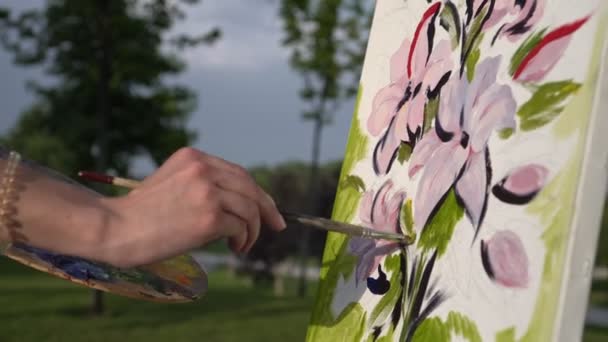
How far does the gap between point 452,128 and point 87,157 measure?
16.2 m

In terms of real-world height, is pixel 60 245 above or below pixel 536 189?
below

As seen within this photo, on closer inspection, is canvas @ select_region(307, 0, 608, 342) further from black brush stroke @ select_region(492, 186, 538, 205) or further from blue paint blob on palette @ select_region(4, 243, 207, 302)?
Result: blue paint blob on palette @ select_region(4, 243, 207, 302)

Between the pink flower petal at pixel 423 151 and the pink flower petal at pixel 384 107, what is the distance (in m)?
0.17

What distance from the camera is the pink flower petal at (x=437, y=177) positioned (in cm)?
142

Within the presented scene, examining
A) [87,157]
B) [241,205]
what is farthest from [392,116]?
[87,157]

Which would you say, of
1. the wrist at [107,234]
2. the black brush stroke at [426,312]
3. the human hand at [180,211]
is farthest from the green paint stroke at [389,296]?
the wrist at [107,234]

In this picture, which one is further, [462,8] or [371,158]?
[371,158]

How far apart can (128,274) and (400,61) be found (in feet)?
2.69

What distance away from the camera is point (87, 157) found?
55.8 feet

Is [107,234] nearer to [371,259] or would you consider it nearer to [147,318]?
[371,259]

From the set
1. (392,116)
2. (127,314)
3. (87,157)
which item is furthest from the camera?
(87,157)

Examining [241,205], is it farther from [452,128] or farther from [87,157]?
[87,157]

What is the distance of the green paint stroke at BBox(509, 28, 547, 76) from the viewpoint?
1.26 meters

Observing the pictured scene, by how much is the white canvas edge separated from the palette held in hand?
574 millimetres
